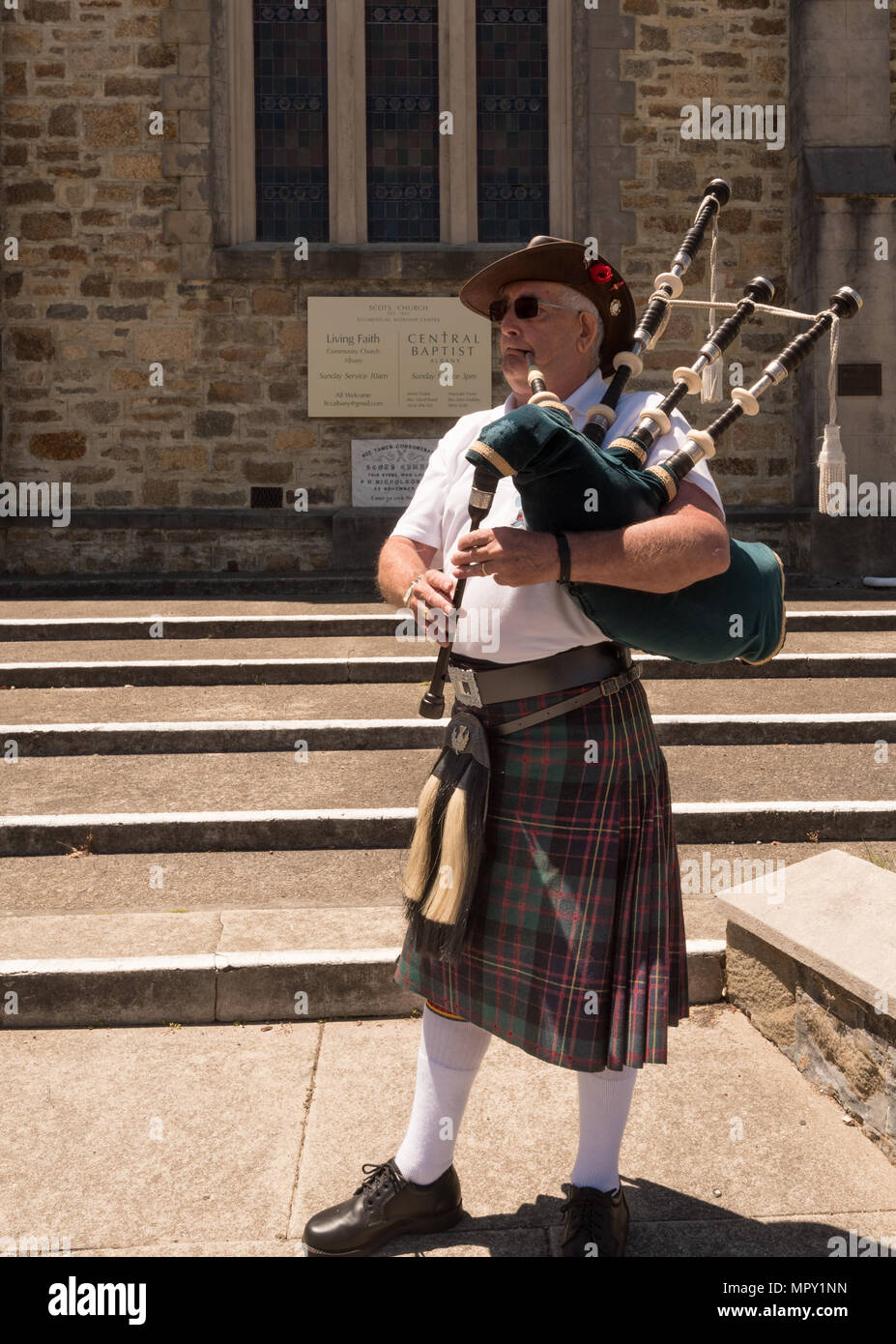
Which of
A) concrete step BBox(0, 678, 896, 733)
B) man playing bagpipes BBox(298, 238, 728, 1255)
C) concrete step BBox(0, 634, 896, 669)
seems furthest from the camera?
concrete step BBox(0, 634, 896, 669)

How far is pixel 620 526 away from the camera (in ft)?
7.26

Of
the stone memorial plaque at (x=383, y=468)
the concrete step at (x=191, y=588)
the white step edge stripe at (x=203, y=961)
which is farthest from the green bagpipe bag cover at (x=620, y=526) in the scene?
the stone memorial plaque at (x=383, y=468)

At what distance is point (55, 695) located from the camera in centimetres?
732

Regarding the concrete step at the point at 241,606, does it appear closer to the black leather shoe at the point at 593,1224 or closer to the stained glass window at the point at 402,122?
the stained glass window at the point at 402,122

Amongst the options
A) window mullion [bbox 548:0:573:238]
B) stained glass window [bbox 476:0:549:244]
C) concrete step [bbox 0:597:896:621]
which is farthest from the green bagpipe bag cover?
stained glass window [bbox 476:0:549:244]

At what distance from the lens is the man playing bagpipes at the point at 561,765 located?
7.73 feet

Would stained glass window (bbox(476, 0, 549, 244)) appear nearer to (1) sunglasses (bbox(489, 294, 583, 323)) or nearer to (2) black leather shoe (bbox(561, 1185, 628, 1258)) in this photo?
(1) sunglasses (bbox(489, 294, 583, 323))

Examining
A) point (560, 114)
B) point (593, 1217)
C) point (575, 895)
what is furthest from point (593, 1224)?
point (560, 114)

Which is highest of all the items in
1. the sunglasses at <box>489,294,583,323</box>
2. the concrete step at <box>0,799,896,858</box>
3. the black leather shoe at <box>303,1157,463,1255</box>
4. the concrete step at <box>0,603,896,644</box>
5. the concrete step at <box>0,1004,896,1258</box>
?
the sunglasses at <box>489,294,583,323</box>

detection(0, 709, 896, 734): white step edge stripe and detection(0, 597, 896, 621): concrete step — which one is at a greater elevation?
detection(0, 597, 896, 621): concrete step

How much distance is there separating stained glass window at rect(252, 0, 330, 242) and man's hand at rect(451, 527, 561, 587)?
416 inches

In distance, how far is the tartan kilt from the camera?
249 centimetres

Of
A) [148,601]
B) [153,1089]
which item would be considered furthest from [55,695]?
[153,1089]
